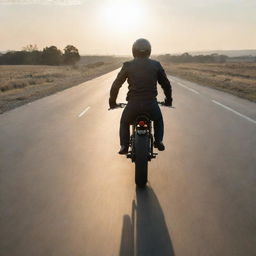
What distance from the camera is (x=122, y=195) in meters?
6.23

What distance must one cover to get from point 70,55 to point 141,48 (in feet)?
429

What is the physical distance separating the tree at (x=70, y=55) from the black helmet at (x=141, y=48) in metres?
129

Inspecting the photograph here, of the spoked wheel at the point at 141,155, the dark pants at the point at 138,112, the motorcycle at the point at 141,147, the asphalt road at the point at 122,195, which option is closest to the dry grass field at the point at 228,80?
the asphalt road at the point at 122,195

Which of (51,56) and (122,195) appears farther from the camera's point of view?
(51,56)

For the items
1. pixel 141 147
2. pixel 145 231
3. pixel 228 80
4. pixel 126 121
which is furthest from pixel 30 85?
pixel 145 231

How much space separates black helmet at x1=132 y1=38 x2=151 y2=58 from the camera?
6559 millimetres

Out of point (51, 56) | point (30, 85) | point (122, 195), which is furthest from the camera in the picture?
point (51, 56)

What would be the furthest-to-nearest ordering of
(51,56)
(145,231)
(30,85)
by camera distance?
1. (51,56)
2. (30,85)
3. (145,231)

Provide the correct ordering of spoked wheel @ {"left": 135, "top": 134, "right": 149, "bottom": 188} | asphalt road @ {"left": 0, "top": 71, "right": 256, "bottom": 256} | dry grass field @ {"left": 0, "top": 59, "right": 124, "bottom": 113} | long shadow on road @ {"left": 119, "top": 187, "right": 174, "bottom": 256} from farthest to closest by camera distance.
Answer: dry grass field @ {"left": 0, "top": 59, "right": 124, "bottom": 113} → spoked wheel @ {"left": 135, "top": 134, "right": 149, "bottom": 188} → asphalt road @ {"left": 0, "top": 71, "right": 256, "bottom": 256} → long shadow on road @ {"left": 119, "top": 187, "right": 174, "bottom": 256}

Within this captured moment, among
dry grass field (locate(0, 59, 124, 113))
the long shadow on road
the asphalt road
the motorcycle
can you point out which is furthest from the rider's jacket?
dry grass field (locate(0, 59, 124, 113))

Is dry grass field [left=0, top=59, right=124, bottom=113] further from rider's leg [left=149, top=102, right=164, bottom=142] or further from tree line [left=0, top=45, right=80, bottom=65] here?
tree line [left=0, top=45, right=80, bottom=65]

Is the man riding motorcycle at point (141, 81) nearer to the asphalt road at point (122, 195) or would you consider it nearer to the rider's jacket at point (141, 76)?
the rider's jacket at point (141, 76)

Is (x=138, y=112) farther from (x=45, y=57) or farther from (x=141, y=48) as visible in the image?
(x=45, y=57)

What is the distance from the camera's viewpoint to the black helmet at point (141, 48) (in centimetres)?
656
